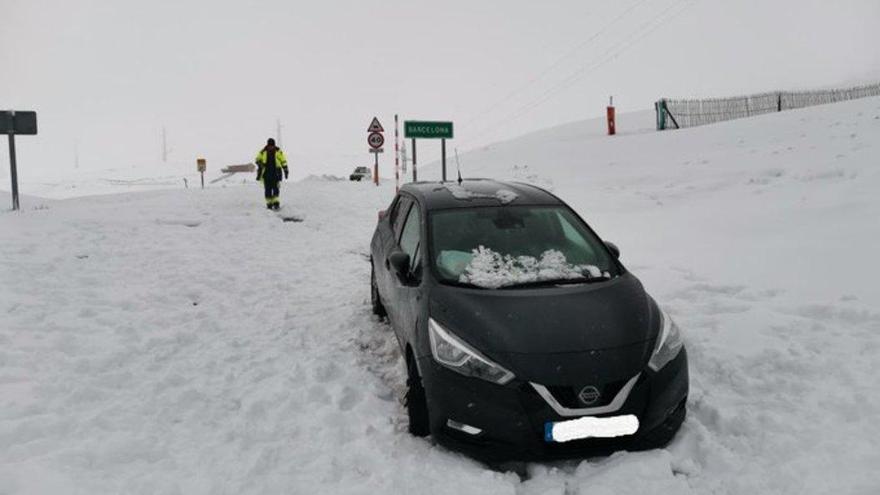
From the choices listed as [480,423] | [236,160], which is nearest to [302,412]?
[480,423]

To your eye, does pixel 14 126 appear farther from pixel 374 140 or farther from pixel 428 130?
pixel 374 140

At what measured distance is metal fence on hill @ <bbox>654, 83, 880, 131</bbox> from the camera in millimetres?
24933

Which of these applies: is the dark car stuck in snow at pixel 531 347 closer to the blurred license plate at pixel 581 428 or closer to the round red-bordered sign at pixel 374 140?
the blurred license plate at pixel 581 428

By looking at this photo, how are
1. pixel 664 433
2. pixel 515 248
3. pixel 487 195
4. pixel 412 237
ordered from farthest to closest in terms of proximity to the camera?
pixel 487 195, pixel 412 237, pixel 515 248, pixel 664 433

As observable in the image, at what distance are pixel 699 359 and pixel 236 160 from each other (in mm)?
87156

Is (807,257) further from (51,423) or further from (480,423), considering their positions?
(51,423)

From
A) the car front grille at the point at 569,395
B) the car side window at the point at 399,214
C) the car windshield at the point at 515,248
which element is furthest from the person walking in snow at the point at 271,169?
the car front grille at the point at 569,395

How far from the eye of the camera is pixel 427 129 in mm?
13492

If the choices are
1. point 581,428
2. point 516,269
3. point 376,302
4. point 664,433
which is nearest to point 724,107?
point 376,302

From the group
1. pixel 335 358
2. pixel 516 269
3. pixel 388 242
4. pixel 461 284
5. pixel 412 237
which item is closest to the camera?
pixel 461 284

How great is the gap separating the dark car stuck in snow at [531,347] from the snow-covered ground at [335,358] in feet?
0.77

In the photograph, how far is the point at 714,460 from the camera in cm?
357

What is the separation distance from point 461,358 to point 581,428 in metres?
0.77

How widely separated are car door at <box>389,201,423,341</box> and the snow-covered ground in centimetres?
59
